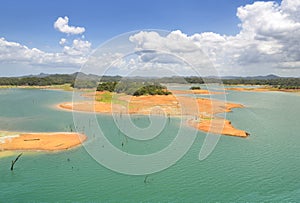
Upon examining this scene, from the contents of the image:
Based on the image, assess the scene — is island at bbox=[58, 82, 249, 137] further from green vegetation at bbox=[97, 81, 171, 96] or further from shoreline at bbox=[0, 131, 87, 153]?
shoreline at bbox=[0, 131, 87, 153]

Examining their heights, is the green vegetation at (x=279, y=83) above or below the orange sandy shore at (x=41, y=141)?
above

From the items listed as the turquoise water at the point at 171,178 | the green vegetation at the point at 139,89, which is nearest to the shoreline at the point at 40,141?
the turquoise water at the point at 171,178

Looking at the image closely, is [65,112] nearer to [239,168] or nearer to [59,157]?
[59,157]

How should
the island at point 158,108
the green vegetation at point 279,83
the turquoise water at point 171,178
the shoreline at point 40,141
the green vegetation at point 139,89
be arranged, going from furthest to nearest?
the green vegetation at point 279,83, the green vegetation at point 139,89, the island at point 158,108, the shoreline at point 40,141, the turquoise water at point 171,178

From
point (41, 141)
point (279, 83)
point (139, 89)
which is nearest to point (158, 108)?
point (139, 89)

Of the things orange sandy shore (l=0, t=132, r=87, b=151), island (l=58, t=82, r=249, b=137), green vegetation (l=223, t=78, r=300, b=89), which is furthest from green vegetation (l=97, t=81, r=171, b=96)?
green vegetation (l=223, t=78, r=300, b=89)

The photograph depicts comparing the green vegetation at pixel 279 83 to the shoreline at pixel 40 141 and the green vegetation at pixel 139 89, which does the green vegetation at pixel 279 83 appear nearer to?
the green vegetation at pixel 139 89

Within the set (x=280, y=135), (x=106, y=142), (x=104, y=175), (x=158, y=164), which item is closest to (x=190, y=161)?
(x=158, y=164)

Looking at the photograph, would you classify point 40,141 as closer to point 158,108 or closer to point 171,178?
point 171,178
